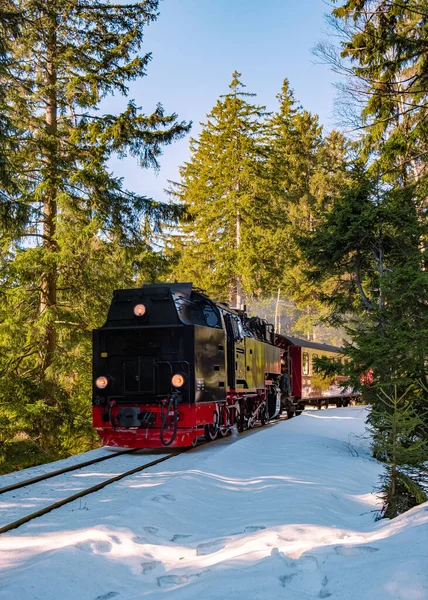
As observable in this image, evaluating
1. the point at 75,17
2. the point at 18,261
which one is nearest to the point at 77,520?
the point at 18,261

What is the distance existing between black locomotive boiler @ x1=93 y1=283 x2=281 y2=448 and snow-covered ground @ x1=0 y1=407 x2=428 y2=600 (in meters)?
2.48

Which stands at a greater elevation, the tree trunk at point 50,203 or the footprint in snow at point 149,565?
the tree trunk at point 50,203

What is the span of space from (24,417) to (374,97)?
39.7 ft

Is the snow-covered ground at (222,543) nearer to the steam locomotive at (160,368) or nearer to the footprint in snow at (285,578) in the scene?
the footprint in snow at (285,578)

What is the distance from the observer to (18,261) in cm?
1505

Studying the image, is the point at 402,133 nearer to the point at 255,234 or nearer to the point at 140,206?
the point at 140,206

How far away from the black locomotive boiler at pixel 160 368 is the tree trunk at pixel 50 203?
4.76 m

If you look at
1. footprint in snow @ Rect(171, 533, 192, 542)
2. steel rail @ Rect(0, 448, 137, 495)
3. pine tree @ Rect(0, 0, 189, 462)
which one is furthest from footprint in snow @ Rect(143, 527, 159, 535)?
pine tree @ Rect(0, 0, 189, 462)

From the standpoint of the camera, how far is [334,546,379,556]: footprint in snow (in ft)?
13.5

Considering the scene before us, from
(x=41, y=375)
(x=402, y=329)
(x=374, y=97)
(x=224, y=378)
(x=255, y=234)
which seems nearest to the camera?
(x=402, y=329)

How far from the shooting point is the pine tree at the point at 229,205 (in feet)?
109

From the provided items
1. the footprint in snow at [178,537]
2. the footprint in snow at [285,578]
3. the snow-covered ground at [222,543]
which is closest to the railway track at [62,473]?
the snow-covered ground at [222,543]

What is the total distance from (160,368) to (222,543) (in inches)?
249

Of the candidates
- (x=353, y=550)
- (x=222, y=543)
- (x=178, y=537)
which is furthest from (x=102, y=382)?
(x=353, y=550)
